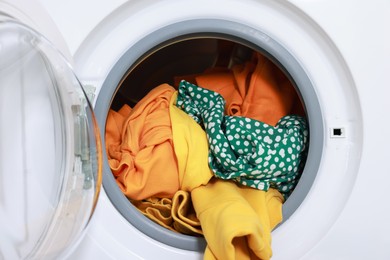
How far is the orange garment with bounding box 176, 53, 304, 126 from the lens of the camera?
3.09 ft

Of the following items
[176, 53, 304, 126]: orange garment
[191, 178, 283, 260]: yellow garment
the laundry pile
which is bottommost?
[191, 178, 283, 260]: yellow garment

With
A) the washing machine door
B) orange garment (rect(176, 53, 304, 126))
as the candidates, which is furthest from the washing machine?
orange garment (rect(176, 53, 304, 126))

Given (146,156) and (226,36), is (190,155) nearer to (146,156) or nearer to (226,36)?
(146,156)

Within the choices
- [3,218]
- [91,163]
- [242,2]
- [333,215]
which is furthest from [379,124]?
[3,218]

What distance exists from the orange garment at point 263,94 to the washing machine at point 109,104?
0.47ft

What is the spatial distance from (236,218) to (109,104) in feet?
0.90

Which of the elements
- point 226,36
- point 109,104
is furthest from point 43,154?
point 226,36

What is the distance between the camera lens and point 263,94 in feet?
3.10

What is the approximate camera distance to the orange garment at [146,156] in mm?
847

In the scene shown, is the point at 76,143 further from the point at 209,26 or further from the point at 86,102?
the point at 209,26

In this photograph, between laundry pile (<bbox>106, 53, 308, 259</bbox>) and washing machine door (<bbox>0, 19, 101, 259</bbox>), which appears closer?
washing machine door (<bbox>0, 19, 101, 259</bbox>)

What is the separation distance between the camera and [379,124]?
0.77 metres

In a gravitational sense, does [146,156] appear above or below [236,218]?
above

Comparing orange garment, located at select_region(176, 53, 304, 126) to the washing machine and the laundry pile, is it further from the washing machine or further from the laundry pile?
the washing machine
